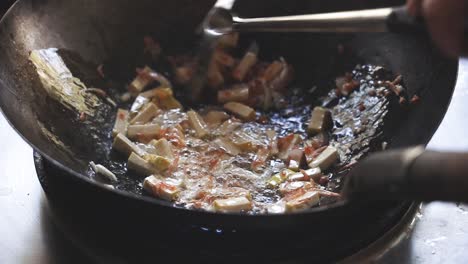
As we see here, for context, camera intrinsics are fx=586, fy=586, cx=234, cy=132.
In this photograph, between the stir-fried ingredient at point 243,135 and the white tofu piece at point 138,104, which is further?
the white tofu piece at point 138,104

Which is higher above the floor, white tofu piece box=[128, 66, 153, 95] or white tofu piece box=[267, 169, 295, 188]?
white tofu piece box=[128, 66, 153, 95]

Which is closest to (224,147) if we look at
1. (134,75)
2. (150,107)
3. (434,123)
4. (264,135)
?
(264,135)

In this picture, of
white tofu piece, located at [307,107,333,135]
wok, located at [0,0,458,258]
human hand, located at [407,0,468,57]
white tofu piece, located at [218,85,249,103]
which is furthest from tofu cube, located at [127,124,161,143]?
human hand, located at [407,0,468,57]

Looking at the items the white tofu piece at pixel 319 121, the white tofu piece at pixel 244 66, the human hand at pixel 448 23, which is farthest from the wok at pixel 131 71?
the human hand at pixel 448 23

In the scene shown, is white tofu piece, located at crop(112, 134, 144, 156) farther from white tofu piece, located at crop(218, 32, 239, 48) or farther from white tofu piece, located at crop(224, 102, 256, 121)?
white tofu piece, located at crop(218, 32, 239, 48)

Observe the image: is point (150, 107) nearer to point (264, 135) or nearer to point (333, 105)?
point (264, 135)

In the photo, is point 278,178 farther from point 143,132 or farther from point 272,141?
point 143,132

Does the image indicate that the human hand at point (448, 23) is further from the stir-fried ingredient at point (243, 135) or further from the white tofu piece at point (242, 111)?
the white tofu piece at point (242, 111)
